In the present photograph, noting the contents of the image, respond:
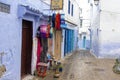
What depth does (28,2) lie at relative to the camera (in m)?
11.8

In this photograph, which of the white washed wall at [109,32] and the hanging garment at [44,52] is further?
the white washed wall at [109,32]

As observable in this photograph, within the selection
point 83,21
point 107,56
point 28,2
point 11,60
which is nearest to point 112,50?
point 107,56

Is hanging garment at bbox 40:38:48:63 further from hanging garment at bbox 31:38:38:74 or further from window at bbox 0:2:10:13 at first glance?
window at bbox 0:2:10:13

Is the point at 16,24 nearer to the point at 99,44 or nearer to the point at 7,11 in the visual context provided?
the point at 7,11

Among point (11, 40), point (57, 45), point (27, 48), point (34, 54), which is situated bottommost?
point (34, 54)

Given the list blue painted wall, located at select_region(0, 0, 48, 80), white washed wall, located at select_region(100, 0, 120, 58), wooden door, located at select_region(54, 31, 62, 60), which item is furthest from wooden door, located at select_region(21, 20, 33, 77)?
white washed wall, located at select_region(100, 0, 120, 58)

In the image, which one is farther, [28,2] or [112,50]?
[112,50]

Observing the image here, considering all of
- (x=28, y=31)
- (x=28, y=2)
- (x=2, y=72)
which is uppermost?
(x=28, y=2)

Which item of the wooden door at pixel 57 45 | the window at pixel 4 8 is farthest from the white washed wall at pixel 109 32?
the window at pixel 4 8

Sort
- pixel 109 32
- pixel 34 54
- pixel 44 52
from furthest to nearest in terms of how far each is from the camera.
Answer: pixel 109 32, pixel 44 52, pixel 34 54

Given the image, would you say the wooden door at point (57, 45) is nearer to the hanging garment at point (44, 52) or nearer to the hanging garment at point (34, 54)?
the hanging garment at point (44, 52)

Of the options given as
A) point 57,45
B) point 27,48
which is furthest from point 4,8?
point 57,45

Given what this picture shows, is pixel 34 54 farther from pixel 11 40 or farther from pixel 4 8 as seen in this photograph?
pixel 4 8

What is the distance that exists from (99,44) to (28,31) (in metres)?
12.7
